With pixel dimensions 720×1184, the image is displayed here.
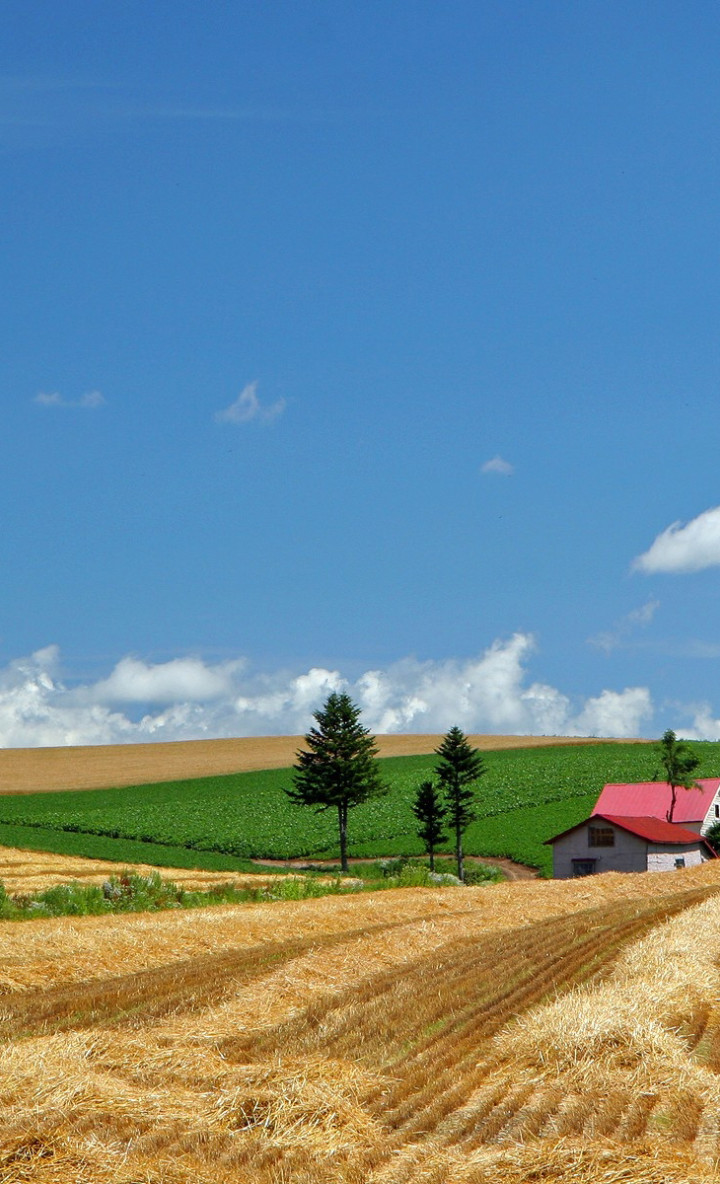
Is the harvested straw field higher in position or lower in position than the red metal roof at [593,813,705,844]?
higher

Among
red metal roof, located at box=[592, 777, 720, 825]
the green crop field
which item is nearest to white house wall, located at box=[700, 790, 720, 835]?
red metal roof, located at box=[592, 777, 720, 825]

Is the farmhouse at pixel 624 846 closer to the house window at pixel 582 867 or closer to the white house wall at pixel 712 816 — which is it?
the house window at pixel 582 867

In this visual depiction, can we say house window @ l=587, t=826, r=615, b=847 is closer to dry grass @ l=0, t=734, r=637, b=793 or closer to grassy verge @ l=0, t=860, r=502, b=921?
grassy verge @ l=0, t=860, r=502, b=921

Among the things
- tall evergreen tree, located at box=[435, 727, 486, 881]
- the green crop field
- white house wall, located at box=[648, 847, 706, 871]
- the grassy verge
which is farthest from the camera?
the green crop field

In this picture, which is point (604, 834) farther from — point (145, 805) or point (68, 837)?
point (145, 805)

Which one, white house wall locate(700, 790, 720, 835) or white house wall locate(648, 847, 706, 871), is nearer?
white house wall locate(648, 847, 706, 871)

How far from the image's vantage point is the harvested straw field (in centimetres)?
869

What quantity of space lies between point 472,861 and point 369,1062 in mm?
61278

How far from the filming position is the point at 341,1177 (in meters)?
8.45

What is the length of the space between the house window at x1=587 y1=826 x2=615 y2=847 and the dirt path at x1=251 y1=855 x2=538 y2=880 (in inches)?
160

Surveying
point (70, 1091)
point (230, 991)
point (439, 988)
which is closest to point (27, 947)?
point (230, 991)

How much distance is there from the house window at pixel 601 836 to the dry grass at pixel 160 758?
49.0 metres

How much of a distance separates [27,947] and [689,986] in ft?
41.6

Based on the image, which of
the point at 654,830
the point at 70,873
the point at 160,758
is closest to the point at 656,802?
the point at 654,830
